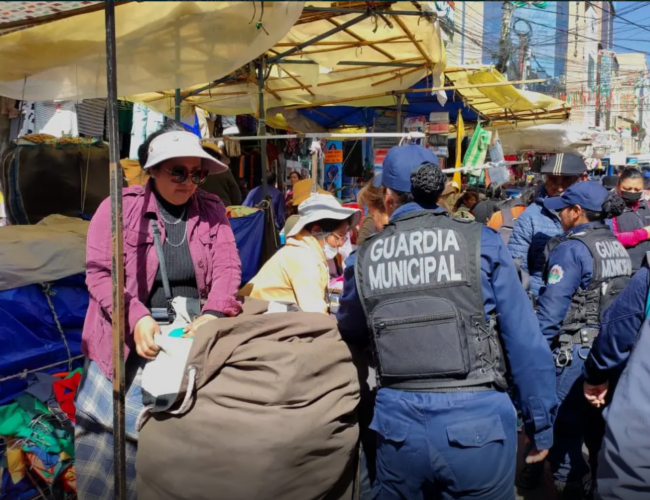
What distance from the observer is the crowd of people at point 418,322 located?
1.92 meters

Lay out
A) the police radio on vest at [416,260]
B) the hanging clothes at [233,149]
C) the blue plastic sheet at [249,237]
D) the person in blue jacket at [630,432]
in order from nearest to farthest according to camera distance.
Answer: the person in blue jacket at [630,432]
the police radio on vest at [416,260]
the blue plastic sheet at [249,237]
the hanging clothes at [233,149]

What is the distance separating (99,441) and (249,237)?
2815 mm

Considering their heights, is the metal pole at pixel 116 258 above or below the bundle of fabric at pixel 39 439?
above

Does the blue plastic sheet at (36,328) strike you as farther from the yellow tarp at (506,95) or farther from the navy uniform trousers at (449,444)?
the yellow tarp at (506,95)

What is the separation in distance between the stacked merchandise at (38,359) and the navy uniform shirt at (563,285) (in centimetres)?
297

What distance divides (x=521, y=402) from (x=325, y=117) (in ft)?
24.6

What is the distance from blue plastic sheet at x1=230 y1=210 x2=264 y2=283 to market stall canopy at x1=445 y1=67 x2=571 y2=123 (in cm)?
289

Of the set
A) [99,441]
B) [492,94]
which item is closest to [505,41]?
[492,94]

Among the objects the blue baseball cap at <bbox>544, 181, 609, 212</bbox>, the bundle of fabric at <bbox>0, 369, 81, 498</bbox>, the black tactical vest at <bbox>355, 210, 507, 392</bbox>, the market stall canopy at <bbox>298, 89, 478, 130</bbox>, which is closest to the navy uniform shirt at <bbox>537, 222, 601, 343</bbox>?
the blue baseball cap at <bbox>544, 181, 609, 212</bbox>

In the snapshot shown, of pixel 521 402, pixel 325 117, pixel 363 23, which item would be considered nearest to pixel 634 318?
pixel 521 402

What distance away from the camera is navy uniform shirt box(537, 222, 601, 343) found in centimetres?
329

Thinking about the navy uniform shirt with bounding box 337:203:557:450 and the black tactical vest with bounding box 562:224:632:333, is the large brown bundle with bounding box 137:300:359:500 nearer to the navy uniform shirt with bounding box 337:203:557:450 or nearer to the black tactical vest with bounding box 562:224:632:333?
the navy uniform shirt with bounding box 337:203:557:450

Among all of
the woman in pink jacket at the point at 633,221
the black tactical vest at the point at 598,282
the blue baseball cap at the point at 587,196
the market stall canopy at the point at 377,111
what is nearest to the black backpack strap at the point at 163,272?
the black tactical vest at the point at 598,282

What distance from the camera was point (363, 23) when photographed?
5105mm
